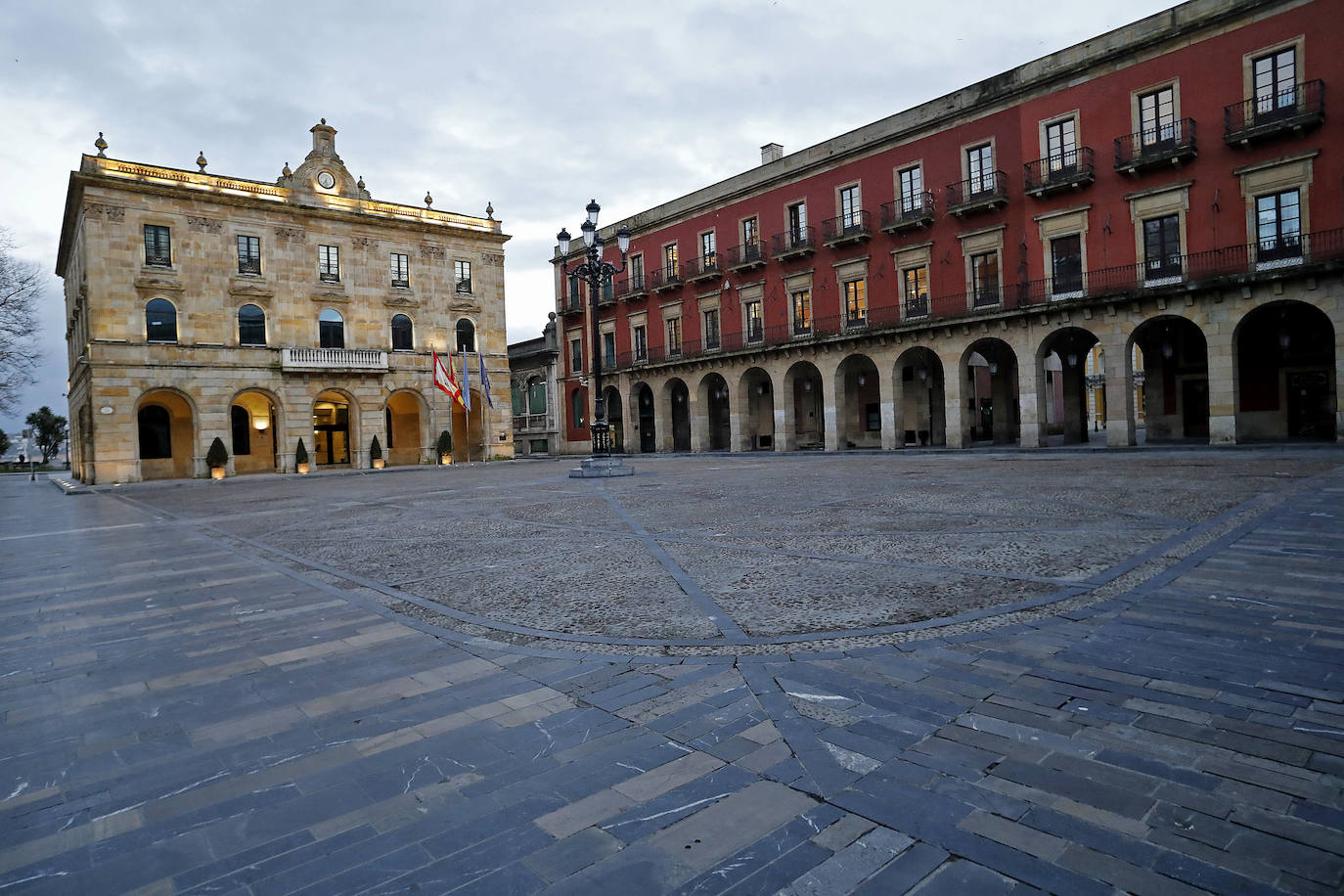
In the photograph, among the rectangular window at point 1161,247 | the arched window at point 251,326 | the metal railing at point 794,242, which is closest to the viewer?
the rectangular window at point 1161,247

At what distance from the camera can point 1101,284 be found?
23.4 m

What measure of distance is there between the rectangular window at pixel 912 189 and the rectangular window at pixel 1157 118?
7378 mm

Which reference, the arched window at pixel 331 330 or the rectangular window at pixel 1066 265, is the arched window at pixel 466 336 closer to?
the arched window at pixel 331 330

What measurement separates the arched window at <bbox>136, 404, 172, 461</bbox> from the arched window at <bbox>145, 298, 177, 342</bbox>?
3416 mm

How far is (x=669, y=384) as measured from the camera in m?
38.7

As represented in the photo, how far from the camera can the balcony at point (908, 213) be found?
27312 mm

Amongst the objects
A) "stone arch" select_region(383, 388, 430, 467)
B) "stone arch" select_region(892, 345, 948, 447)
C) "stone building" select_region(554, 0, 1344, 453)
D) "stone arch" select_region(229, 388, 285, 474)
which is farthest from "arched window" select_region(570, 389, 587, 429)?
"stone arch" select_region(892, 345, 948, 447)

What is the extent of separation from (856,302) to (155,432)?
3104 cm

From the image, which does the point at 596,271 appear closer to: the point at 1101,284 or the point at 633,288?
the point at 1101,284

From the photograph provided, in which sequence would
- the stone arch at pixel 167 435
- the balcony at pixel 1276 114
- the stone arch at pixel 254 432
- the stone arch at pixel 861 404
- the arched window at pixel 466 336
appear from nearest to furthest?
1. the balcony at pixel 1276 114
2. the stone arch at pixel 167 435
3. the stone arch at pixel 861 404
4. the stone arch at pixel 254 432
5. the arched window at pixel 466 336

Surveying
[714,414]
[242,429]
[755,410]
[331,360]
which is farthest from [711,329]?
[242,429]

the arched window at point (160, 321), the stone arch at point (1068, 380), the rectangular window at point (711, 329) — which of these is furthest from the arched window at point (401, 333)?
the stone arch at point (1068, 380)

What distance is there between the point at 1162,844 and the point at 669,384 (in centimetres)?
3691

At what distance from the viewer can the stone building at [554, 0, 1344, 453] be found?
20328 millimetres
